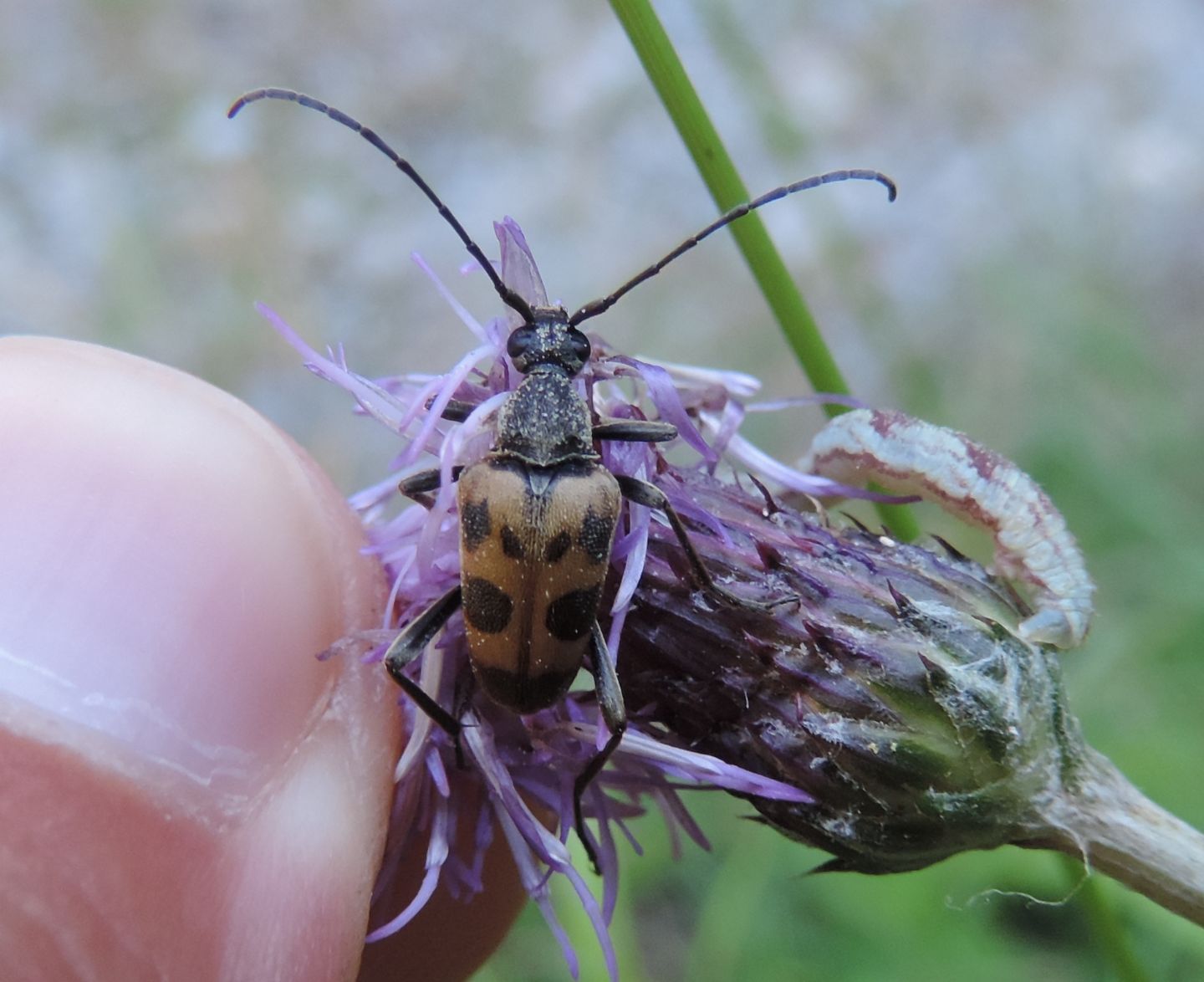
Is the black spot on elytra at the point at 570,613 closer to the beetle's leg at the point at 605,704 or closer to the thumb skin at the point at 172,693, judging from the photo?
the beetle's leg at the point at 605,704

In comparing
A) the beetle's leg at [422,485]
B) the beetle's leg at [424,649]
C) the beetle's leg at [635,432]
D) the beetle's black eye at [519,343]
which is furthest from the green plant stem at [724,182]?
the beetle's leg at [424,649]

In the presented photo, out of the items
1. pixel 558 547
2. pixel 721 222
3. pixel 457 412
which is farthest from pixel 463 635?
pixel 721 222

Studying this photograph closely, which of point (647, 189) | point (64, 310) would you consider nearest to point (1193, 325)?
point (647, 189)

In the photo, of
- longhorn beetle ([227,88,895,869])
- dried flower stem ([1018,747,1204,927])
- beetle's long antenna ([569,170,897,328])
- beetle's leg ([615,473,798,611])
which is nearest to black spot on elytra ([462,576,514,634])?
longhorn beetle ([227,88,895,869])

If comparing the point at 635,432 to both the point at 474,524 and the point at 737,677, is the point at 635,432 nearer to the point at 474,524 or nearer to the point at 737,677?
the point at 474,524

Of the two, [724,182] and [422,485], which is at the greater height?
[724,182]

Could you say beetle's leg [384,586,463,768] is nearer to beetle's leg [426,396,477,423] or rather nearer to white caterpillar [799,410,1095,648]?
beetle's leg [426,396,477,423]
